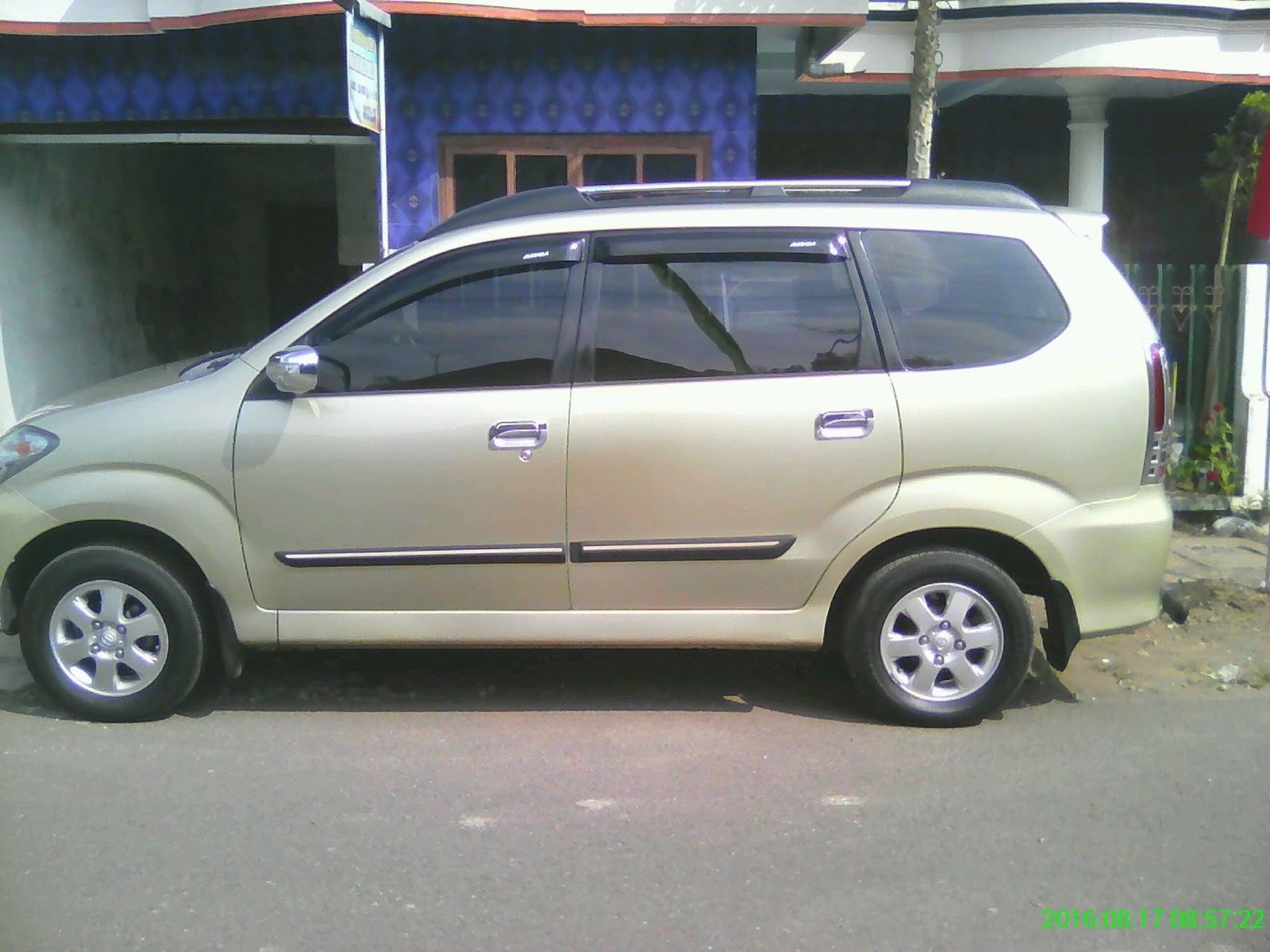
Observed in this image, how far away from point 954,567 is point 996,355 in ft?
2.66

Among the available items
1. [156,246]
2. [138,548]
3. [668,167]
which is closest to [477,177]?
[668,167]

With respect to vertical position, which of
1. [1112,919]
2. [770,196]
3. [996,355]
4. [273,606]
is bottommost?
[1112,919]

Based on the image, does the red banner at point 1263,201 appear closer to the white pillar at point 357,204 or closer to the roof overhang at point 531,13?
the roof overhang at point 531,13

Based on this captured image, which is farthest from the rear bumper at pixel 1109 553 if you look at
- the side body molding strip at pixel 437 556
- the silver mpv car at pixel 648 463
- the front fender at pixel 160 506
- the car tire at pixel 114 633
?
the car tire at pixel 114 633

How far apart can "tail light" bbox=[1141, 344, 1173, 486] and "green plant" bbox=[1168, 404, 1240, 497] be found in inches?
158

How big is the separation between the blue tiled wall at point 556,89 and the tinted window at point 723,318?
4.50m

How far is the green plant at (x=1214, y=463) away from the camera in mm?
8703

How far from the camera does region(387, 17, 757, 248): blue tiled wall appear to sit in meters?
9.27

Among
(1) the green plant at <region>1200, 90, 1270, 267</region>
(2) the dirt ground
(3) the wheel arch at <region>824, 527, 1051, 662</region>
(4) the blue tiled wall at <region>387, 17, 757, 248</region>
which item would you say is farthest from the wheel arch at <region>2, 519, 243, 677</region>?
(1) the green plant at <region>1200, 90, 1270, 267</region>

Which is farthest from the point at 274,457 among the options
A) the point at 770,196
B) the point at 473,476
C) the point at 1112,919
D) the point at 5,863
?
the point at 1112,919

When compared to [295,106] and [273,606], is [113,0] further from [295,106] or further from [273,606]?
[273,606]

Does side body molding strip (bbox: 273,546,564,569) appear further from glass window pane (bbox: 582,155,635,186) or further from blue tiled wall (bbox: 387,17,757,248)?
glass window pane (bbox: 582,155,635,186)

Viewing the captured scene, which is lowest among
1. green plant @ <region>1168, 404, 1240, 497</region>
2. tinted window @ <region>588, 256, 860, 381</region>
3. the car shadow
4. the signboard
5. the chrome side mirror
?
the car shadow

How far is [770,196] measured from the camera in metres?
5.29
